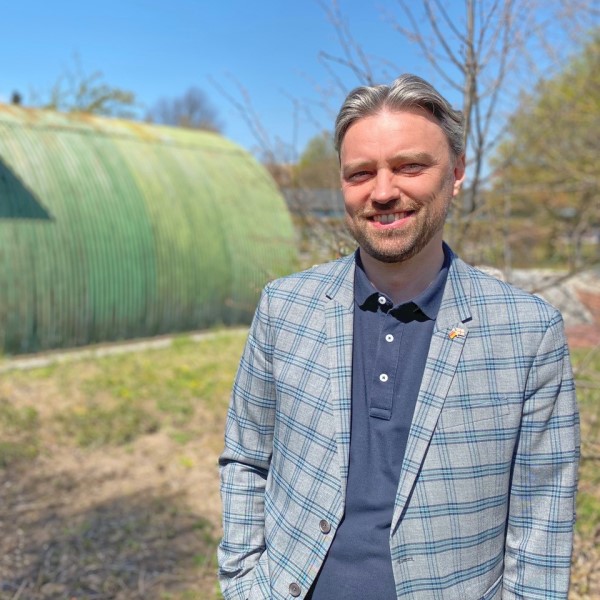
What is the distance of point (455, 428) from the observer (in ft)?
5.59

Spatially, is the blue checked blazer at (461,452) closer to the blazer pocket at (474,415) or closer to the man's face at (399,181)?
the blazer pocket at (474,415)

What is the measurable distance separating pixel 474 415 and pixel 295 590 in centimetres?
65

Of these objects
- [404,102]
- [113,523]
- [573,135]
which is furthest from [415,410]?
[573,135]

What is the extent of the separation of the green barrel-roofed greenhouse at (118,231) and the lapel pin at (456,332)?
6.90 metres

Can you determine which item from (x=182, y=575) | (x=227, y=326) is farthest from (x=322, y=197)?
(x=227, y=326)

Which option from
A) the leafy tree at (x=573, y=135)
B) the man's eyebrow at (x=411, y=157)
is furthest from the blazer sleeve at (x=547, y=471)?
the leafy tree at (x=573, y=135)

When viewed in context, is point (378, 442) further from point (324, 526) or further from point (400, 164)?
point (400, 164)

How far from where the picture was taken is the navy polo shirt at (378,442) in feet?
5.70

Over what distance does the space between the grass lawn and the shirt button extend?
2517 millimetres

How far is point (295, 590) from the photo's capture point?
1812 mm

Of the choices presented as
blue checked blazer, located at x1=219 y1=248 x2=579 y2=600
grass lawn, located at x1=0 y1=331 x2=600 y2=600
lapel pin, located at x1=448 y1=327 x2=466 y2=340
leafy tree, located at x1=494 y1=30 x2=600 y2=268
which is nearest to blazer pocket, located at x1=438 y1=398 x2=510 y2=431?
blue checked blazer, located at x1=219 y1=248 x2=579 y2=600

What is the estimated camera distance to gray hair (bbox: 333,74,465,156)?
69.3 inches

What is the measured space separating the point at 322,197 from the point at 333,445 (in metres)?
3.26

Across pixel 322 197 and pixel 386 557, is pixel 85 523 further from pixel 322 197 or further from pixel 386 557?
pixel 386 557
